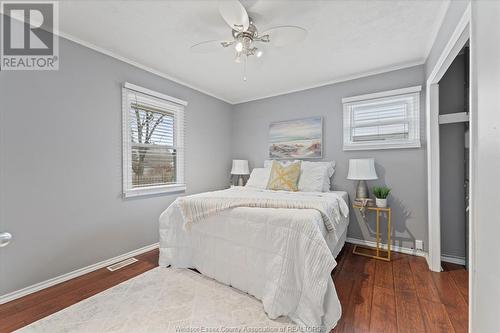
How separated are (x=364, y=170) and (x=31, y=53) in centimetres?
369

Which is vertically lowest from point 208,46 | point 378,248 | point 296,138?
point 378,248

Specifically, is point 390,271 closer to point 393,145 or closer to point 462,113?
point 393,145

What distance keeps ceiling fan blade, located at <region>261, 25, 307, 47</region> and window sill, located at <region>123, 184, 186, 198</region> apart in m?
2.33

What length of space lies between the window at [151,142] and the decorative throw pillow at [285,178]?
56.0 inches

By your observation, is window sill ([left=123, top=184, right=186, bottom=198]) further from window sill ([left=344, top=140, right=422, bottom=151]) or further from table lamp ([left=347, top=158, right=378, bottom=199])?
window sill ([left=344, top=140, right=422, bottom=151])

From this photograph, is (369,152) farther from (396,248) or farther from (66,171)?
(66,171)

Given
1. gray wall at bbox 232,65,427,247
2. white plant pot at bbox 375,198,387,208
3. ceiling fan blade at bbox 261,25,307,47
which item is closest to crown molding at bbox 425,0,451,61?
gray wall at bbox 232,65,427,247

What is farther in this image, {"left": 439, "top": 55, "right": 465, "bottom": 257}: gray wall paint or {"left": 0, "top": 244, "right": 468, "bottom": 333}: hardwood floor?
{"left": 439, "top": 55, "right": 465, "bottom": 257}: gray wall paint

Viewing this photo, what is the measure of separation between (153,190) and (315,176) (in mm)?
2259

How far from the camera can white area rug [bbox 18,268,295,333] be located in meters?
1.47

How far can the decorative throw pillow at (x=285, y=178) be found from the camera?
2910 mm

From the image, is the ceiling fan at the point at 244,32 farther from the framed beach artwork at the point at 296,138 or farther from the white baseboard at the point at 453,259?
the white baseboard at the point at 453,259

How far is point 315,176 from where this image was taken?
116 inches

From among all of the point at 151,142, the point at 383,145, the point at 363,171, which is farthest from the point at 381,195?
the point at 151,142
